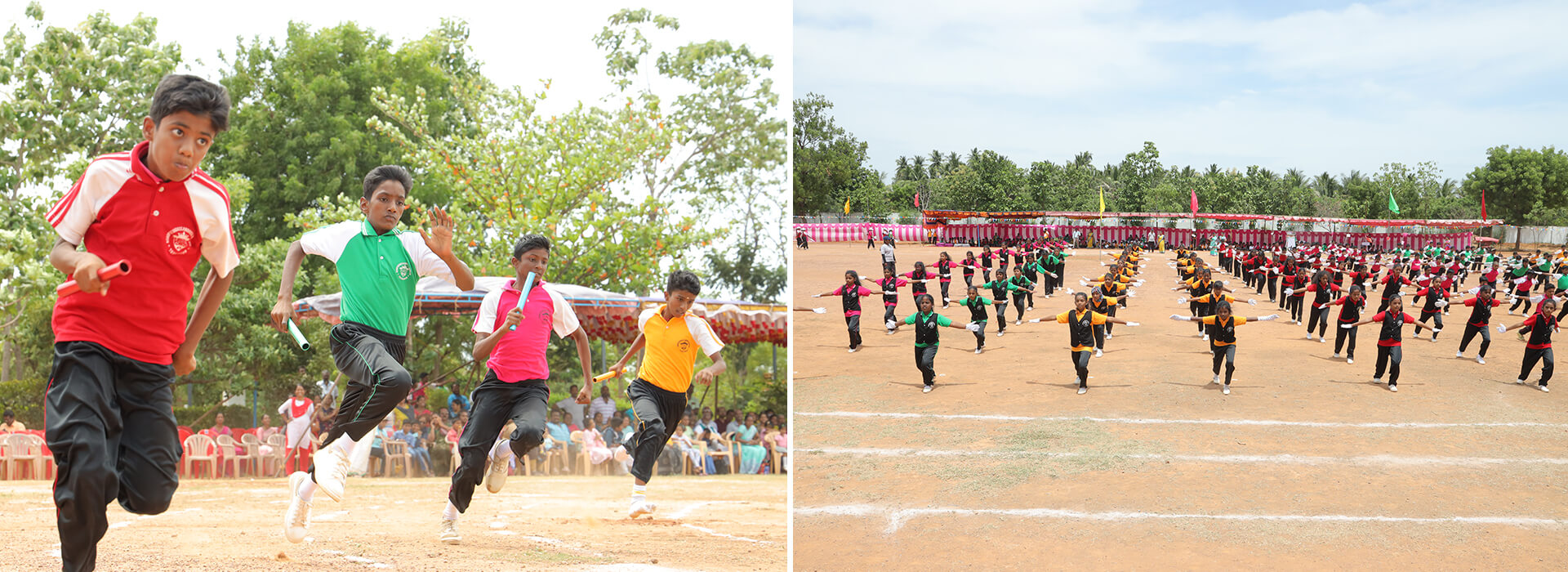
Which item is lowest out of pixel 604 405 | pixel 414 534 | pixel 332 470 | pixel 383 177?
pixel 604 405

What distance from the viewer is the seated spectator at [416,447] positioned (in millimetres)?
12844

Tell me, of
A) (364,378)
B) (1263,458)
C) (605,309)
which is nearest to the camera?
(364,378)

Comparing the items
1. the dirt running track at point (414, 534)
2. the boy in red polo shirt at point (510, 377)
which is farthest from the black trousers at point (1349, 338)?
the boy in red polo shirt at point (510, 377)

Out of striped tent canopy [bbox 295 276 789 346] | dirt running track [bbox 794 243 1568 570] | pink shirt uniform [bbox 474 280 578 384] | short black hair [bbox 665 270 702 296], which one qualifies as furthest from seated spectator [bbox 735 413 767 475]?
pink shirt uniform [bbox 474 280 578 384]

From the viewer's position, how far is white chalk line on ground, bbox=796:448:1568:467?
10.4 meters

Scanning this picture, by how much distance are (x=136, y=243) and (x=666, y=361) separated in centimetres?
334

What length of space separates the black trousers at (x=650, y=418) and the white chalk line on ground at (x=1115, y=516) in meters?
2.24

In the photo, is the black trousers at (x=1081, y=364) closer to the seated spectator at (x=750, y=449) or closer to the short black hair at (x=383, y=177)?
the seated spectator at (x=750, y=449)

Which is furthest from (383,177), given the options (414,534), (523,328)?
(414,534)

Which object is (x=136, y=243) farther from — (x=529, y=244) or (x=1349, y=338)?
(x=1349, y=338)

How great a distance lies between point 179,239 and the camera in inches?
146

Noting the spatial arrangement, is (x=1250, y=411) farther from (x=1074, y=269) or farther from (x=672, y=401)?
(x=1074, y=269)

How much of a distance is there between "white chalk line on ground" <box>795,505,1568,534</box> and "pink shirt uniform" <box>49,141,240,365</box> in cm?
553

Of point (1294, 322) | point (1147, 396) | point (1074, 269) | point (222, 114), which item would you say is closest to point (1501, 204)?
point (1074, 269)
